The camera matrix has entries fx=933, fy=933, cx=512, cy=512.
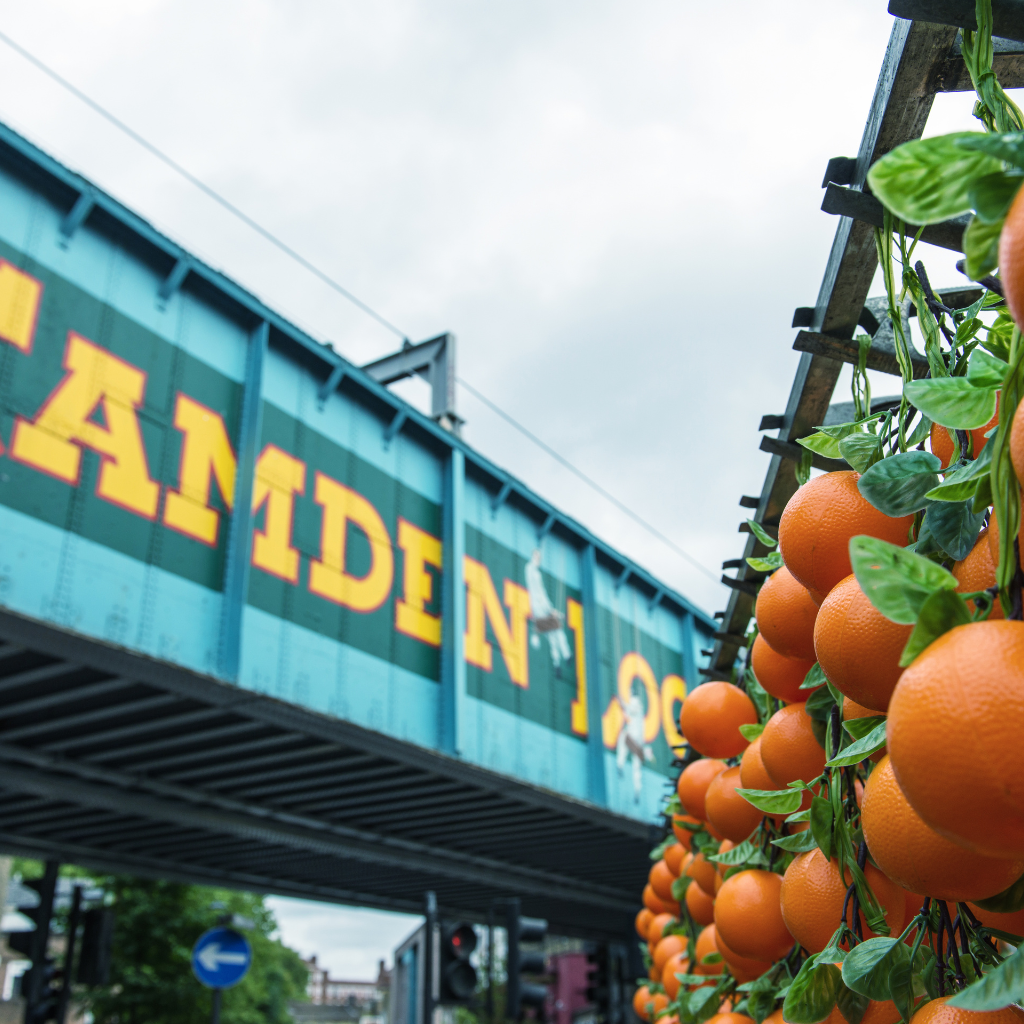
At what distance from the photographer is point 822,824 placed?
4.19ft

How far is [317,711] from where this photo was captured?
33.2ft

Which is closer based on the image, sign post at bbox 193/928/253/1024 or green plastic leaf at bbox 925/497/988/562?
green plastic leaf at bbox 925/497/988/562

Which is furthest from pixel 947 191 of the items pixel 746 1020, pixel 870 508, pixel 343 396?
pixel 343 396

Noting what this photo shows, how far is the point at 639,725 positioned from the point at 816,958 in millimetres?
16587

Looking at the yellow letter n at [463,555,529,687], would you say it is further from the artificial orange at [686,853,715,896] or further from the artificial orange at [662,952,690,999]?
the artificial orange at [686,853,715,896]

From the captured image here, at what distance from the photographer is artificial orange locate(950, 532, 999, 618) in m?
0.88

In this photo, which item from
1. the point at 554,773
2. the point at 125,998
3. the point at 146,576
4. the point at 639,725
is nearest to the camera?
the point at 146,576

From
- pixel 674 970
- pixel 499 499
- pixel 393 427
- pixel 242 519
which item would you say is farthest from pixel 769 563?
pixel 499 499

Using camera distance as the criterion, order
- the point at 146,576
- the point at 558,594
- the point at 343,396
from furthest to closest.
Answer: the point at 558,594 → the point at 343,396 → the point at 146,576

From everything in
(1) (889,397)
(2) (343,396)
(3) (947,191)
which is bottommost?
(3) (947,191)

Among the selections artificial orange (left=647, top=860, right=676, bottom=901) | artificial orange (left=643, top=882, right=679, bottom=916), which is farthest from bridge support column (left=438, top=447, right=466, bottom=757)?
artificial orange (left=647, top=860, right=676, bottom=901)

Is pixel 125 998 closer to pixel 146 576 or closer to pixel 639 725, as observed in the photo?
pixel 639 725

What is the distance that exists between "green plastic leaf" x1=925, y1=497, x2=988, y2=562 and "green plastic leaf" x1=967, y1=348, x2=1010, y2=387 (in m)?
0.12

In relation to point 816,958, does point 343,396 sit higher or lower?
higher
